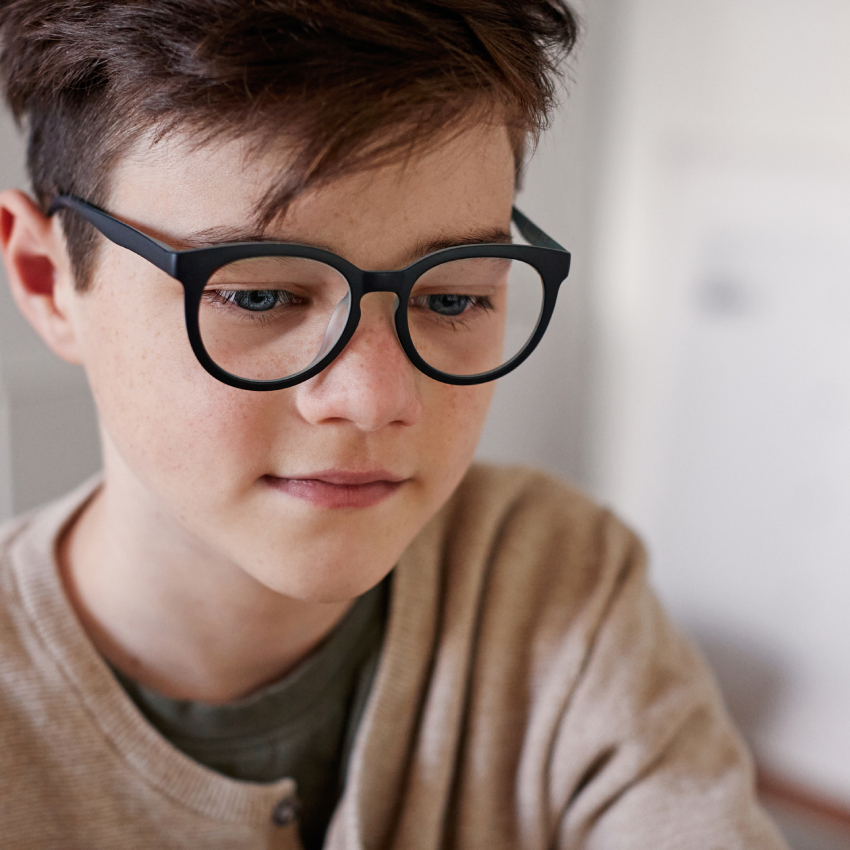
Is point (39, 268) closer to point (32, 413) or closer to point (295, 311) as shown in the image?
point (295, 311)

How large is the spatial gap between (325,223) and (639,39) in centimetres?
154

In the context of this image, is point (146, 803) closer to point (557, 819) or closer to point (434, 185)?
point (557, 819)

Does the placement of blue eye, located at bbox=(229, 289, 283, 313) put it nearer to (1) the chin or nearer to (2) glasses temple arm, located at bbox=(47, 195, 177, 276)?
(2) glasses temple arm, located at bbox=(47, 195, 177, 276)

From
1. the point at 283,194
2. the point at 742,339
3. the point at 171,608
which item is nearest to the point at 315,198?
the point at 283,194

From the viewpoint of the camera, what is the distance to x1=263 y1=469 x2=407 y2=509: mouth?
2.32 ft

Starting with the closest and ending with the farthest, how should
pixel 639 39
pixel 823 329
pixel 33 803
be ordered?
pixel 33 803 < pixel 823 329 < pixel 639 39

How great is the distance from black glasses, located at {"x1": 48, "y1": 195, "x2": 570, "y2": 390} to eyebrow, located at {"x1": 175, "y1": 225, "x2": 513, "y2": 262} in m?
0.01

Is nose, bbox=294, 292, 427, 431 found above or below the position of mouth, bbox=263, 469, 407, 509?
above

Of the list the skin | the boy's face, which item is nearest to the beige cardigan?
the skin

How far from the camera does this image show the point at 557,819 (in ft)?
3.29

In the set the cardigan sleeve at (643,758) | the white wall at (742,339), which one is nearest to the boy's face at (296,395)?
the cardigan sleeve at (643,758)

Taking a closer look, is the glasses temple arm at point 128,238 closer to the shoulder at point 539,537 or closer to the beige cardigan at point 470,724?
the beige cardigan at point 470,724

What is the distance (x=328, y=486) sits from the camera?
2.34ft

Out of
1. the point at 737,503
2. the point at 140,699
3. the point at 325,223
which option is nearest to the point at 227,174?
the point at 325,223
